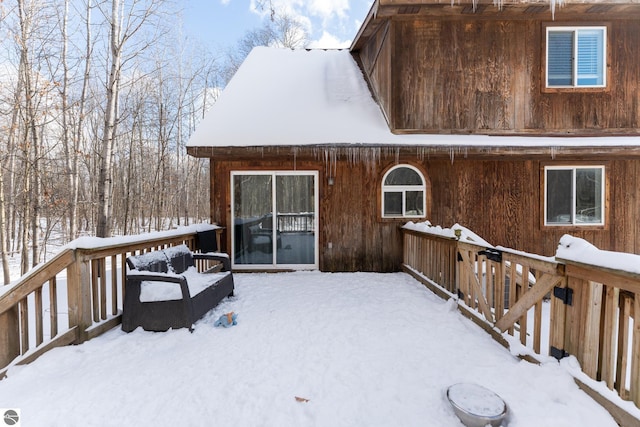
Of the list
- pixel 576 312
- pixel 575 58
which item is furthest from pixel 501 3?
pixel 576 312

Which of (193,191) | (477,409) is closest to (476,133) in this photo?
(477,409)

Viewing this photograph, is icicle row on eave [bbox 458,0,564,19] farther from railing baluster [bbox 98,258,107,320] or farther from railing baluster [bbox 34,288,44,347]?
railing baluster [bbox 34,288,44,347]

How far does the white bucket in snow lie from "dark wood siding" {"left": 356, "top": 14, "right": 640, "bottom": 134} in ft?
14.2

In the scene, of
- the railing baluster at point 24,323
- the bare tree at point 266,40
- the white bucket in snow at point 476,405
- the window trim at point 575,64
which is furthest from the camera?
the bare tree at point 266,40

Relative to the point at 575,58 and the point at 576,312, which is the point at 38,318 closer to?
the point at 576,312

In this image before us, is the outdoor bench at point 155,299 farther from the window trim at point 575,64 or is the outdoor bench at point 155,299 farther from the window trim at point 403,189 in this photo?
the window trim at point 575,64

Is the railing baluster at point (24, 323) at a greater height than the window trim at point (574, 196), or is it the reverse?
the window trim at point (574, 196)

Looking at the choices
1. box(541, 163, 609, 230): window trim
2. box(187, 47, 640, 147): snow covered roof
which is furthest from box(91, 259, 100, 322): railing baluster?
box(541, 163, 609, 230): window trim

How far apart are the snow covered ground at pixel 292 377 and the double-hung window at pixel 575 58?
5.03 metres

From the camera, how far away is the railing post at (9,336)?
2393mm

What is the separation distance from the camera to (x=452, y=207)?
229 inches

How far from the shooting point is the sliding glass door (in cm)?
573

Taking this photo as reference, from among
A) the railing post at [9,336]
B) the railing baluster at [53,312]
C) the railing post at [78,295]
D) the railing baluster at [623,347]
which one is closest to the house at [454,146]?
the railing post at [78,295]

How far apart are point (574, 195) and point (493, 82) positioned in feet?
8.52
